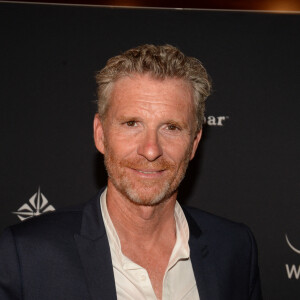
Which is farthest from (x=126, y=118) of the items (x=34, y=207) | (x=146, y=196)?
(x=34, y=207)

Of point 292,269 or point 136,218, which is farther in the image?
point 292,269

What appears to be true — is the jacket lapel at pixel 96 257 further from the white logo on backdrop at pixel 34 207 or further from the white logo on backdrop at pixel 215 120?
the white logo on backdrop at pixel 215 120

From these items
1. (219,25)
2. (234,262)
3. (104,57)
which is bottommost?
(234,262)

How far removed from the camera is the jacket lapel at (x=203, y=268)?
153 cm

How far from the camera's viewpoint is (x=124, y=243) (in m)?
1.57

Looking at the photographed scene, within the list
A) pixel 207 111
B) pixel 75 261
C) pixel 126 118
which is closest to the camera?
pixel 75 261

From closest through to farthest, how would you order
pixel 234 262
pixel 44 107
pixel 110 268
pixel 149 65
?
1. pixel 110 268
2. pixel 149 65
3. pixel 234 262
4. pixel 44 107

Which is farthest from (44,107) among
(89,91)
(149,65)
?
(149,65)

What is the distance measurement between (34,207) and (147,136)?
1.12 m

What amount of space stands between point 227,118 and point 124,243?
42.3 inches

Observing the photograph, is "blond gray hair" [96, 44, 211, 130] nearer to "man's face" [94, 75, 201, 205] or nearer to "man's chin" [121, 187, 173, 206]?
"man's face" [94, 75, 201, 205]

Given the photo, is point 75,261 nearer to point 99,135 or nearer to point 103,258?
point 103,258

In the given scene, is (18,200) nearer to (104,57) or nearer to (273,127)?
(104,57)

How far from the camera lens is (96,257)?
1391 millimetres
